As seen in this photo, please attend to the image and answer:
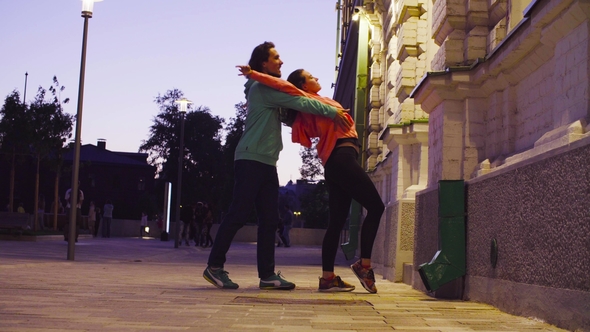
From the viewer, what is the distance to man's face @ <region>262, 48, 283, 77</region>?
7578mm

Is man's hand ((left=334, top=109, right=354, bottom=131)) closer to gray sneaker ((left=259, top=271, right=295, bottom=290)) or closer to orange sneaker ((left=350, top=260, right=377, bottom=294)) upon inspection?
orange sneaker ((left=350, top=260, right=377, bottom=294))

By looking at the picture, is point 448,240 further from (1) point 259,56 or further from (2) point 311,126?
(1) point 259,56

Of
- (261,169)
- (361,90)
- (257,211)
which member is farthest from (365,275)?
(361,90)

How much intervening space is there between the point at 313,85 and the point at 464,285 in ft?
7.05

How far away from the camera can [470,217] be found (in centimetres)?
680

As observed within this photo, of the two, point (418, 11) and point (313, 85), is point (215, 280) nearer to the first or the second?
point (313, 85)

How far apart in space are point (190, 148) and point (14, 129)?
1867 inches

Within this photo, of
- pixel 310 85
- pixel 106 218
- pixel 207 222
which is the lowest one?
pixel 207 222

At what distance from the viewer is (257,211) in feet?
24.2

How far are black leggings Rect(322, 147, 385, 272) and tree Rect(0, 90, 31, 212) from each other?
3573 centimetres

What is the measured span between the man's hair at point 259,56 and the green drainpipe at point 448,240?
1875mm

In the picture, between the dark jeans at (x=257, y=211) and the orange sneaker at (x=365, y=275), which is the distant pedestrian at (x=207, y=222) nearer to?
the dark jeans at (x=257, y=211)

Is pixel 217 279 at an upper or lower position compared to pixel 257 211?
lower

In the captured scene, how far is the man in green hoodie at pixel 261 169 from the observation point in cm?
724
